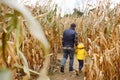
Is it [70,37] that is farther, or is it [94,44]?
[70,37]

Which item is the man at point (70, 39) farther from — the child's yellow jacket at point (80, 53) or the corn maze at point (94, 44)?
the corn maze at point (94, 44)

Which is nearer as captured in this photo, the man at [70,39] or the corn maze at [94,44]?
the corn maze at [94,44]

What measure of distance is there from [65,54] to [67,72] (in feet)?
1.57

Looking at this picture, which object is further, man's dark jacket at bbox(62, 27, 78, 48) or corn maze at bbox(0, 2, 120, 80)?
man's dark jacket at bbox(62, 27, 78, 48)

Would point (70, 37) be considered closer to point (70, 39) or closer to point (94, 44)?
point (70, 39)

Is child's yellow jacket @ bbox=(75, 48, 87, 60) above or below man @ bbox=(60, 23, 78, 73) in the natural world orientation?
below

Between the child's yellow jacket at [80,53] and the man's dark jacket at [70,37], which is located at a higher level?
the man's dark jacket at [70,37]

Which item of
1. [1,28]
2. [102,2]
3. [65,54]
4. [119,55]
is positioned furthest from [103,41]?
[1,28]

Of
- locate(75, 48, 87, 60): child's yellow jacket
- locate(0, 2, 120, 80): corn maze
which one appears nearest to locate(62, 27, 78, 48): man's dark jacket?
locate(75, 48, 87, 60): child's yellow jacket

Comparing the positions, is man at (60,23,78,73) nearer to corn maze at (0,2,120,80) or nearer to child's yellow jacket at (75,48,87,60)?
child's yellow jacket at (75,48,87,60)

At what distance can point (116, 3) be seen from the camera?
18.1 feet

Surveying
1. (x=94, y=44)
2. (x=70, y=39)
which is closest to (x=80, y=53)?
(x=70, y=39)

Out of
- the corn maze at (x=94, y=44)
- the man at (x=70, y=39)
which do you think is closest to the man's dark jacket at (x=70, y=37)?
the man at (x=70, y=39)

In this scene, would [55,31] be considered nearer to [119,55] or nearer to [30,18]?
[119,55]
